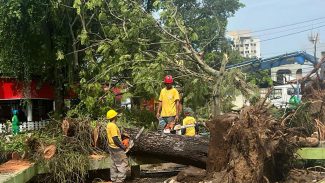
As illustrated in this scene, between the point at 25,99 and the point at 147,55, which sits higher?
the point at 147,55

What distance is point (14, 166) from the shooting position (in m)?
7.73

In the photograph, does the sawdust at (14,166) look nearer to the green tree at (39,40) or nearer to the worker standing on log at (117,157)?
the worker standing on log at (117,157)

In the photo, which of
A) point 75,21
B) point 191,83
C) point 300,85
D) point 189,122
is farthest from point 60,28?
point 300,85

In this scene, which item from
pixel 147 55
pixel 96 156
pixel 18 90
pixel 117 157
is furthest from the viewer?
pixel 18 90

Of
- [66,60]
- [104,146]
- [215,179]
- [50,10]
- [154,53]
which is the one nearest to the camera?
[215,179]

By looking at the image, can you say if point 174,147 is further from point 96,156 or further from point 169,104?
point 96,156

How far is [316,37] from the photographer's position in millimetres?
8883

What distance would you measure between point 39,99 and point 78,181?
11880 millimetres

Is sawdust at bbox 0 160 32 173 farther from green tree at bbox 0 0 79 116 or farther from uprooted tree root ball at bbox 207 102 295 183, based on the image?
green tree at bbox 0 0 79 116

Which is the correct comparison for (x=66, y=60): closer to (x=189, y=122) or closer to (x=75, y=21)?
(x=75, y=21)

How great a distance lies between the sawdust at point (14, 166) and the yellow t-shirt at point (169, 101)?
Answer: 2858 mm

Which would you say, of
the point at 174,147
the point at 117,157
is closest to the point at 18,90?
the point at 117,157

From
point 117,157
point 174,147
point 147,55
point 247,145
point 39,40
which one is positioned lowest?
point 117,157

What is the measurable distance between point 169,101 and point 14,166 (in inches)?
128
